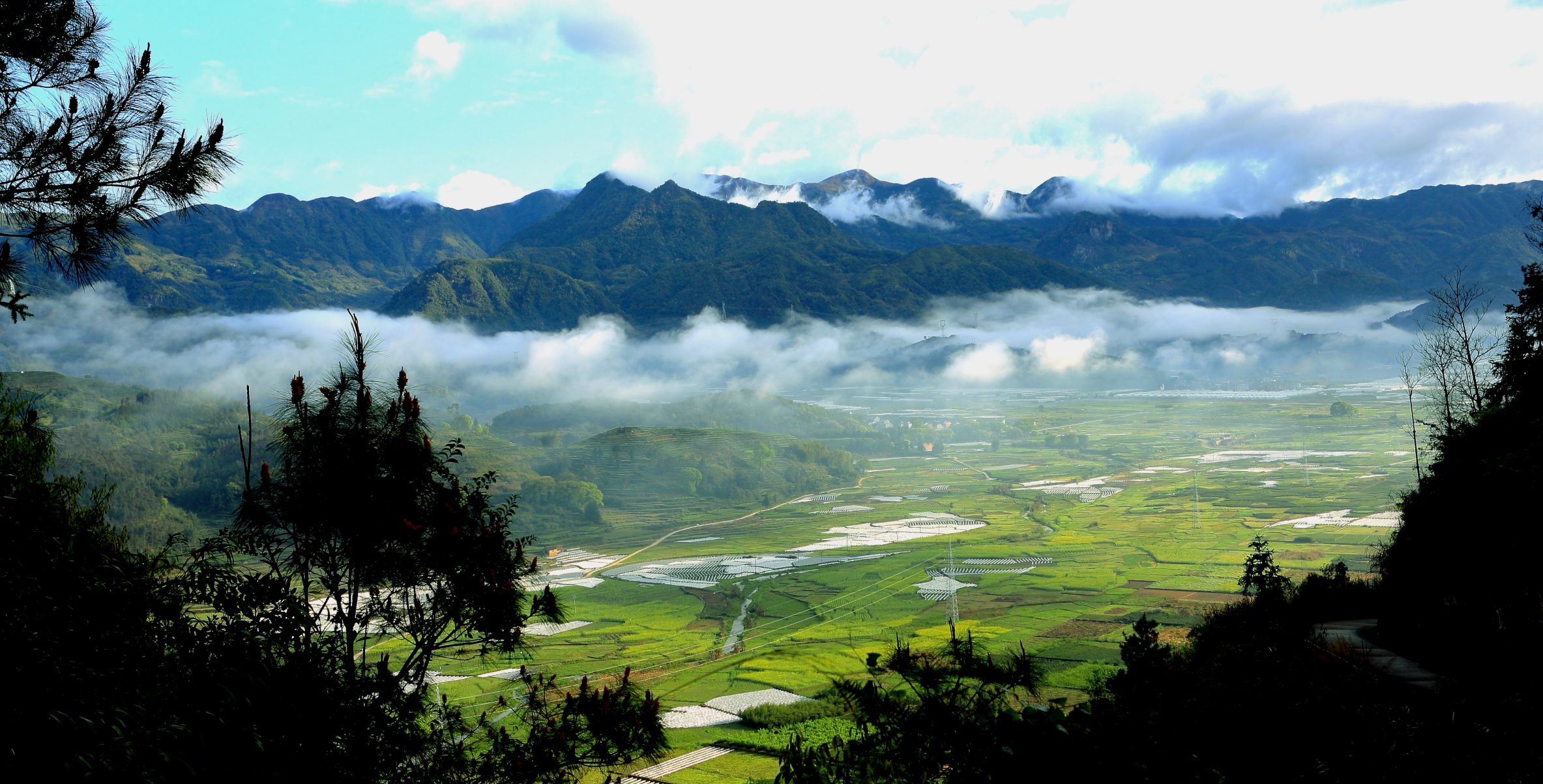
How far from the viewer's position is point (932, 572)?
117 meters

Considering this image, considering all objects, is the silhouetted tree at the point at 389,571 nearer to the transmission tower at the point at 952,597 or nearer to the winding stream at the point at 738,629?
the transmission tower at the point at 952,597

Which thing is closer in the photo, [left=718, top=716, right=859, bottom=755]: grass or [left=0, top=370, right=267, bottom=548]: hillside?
[left=718, top=716, right=859, bottom=755]: grass

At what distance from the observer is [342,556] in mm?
10938

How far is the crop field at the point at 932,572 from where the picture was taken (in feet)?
226

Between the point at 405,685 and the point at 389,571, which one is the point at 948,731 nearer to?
the point at 405,685

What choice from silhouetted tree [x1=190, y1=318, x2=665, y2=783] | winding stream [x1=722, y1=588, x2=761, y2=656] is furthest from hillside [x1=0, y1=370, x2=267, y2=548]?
silhouetted tree [x1=190, y1=318, x2=665, y2=783]

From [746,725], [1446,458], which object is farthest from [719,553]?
[1446,458]

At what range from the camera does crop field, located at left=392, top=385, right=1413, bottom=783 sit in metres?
68.8

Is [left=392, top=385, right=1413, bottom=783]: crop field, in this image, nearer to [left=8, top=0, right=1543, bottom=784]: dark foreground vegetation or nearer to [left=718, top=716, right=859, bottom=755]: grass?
[left=718, top=716, right=859, bottom=755]: grass

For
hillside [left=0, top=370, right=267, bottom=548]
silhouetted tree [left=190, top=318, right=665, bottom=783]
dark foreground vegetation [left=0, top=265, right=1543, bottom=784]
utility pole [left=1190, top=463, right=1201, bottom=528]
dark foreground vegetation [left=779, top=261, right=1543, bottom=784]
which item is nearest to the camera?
dark foreground vegetation [left=0, top=265, right=1543, bottom=784]

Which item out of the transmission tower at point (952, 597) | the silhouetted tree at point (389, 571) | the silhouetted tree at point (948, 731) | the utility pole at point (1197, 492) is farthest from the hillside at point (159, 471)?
the utility pole at point (1197, 492)

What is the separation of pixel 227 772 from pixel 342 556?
3368 millimetres

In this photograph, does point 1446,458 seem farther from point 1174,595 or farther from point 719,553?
point 719,553

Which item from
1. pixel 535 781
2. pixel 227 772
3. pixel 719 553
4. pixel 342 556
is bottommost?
pixel 719 553
